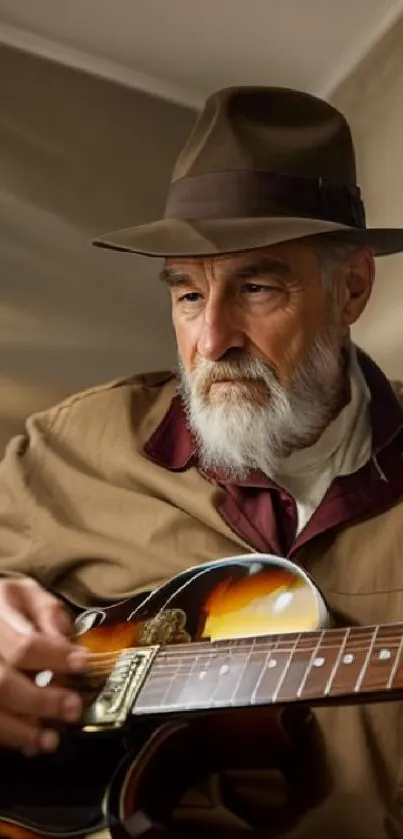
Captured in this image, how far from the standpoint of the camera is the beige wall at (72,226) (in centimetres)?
130

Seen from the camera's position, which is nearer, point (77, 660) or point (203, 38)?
point (77, 660)

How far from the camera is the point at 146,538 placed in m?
1.00

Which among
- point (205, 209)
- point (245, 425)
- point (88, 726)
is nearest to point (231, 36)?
point (205, 209)

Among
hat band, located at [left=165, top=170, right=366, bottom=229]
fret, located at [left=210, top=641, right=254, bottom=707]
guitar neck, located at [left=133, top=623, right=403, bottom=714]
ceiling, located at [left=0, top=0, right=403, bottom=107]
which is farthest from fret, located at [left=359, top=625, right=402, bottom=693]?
ceiling, located at [left=0, top=0, right=403, bottom=107]

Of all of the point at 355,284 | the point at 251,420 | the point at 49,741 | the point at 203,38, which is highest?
the point at 203,38

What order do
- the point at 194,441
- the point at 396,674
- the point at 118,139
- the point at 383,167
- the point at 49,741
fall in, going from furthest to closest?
1. the point at 118,139
2. the point at 383,167
3. the point at 194,441
4. the point at 49,741
5. the point at 396,674

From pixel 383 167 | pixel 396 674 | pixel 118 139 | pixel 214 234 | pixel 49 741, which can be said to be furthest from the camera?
pixel 118 139

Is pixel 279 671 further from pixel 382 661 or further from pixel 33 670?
pixel 33 670

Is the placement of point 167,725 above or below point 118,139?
below

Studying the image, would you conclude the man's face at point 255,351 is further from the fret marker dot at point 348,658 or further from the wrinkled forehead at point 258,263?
the fret marker dot at point 348,658

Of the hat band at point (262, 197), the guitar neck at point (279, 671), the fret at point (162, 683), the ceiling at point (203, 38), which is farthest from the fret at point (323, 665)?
the ceiling at point (203, 38)

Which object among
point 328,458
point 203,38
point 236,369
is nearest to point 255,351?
point 236,369

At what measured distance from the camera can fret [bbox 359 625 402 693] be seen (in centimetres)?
59

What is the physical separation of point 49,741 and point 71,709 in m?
0.03
